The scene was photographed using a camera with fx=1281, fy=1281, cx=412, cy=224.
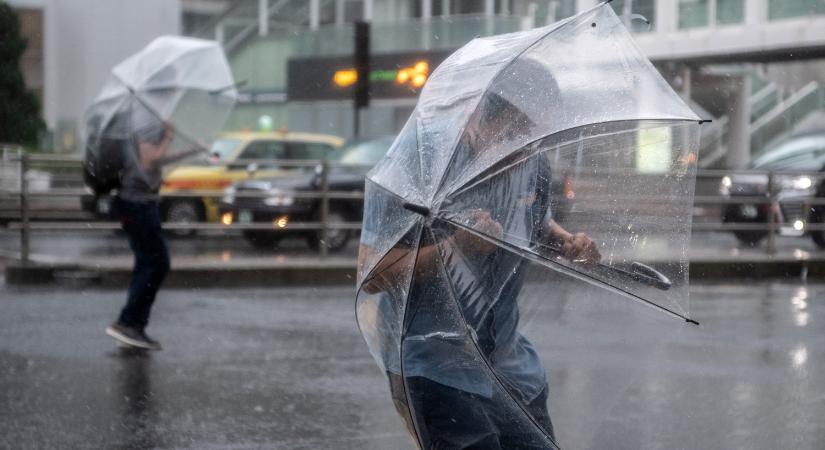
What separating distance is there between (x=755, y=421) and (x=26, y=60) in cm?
3857

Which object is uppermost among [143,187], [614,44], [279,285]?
[614,44]

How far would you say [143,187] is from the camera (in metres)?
8.79

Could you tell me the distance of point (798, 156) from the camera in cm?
1998

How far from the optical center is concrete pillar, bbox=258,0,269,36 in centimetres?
3844

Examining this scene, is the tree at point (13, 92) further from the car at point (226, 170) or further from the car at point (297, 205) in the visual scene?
the car at point (297, 205)

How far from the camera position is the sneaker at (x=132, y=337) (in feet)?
28.8

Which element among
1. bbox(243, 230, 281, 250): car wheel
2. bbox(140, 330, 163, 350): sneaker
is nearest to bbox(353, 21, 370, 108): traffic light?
bbox(243, 230, 281, 250): car wheel

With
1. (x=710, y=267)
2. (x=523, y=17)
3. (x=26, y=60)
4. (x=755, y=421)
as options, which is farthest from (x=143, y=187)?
(x=26, y=60)

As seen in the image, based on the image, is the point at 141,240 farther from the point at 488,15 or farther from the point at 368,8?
the point at 368,8

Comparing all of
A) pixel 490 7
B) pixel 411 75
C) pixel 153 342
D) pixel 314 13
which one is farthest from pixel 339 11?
pixel 153 342

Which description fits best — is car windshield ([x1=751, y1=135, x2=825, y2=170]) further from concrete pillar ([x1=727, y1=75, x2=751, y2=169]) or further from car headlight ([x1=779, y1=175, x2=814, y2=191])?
concrete pillar ([x1=727, y1=75, x2=751, y2=169])

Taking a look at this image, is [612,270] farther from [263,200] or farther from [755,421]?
[263,200]

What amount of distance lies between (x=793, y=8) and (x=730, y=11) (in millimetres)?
1981

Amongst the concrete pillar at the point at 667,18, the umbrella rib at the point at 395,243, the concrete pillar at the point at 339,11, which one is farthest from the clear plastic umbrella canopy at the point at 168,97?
the concrete pillar at the point at 339,11
